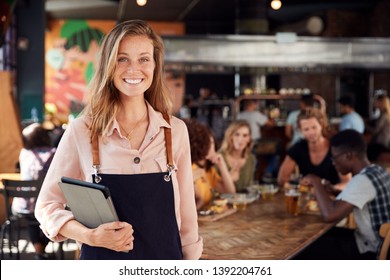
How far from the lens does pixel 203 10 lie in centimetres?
1290

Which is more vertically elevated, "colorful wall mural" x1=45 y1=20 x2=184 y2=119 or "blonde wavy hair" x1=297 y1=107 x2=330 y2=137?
"colorful wall mural" x1=45 y1=20 x2=184 y2=119

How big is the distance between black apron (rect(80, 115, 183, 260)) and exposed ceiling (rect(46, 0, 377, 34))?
8.72 metres

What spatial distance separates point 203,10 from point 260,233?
1055cm

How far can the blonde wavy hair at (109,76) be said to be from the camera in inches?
62.0

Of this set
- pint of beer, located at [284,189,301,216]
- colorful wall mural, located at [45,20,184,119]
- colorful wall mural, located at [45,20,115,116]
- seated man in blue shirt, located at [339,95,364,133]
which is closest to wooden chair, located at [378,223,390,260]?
pint of beer, located at [284,189,301,216]

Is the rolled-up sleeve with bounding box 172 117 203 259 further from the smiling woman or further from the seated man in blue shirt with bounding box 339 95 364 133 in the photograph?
the seated man in blue shirt with bounding box 339 95 364 133

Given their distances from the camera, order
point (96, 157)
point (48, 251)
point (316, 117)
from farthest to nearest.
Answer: point (48, 251) < point (316, 117) < point (96, 157)

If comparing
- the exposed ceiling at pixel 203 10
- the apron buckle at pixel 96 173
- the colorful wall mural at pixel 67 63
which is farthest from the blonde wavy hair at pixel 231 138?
the colorful wall mural at pixel 67 63

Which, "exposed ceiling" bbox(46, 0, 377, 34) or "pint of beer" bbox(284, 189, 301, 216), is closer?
"pint of beer" bbox(284, 189, 301, 216)

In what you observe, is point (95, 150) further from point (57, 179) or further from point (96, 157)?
point (57, 179)

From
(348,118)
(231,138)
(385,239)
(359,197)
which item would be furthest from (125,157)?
(348,118)

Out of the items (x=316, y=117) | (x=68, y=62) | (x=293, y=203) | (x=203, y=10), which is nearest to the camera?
(x=293, y=203)

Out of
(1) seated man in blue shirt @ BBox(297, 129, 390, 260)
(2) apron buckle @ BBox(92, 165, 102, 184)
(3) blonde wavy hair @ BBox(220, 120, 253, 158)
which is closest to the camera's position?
(2) apron buckle @ BBox(92, 165, 102, 184)

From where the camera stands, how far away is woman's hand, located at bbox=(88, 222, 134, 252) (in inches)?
58.4
